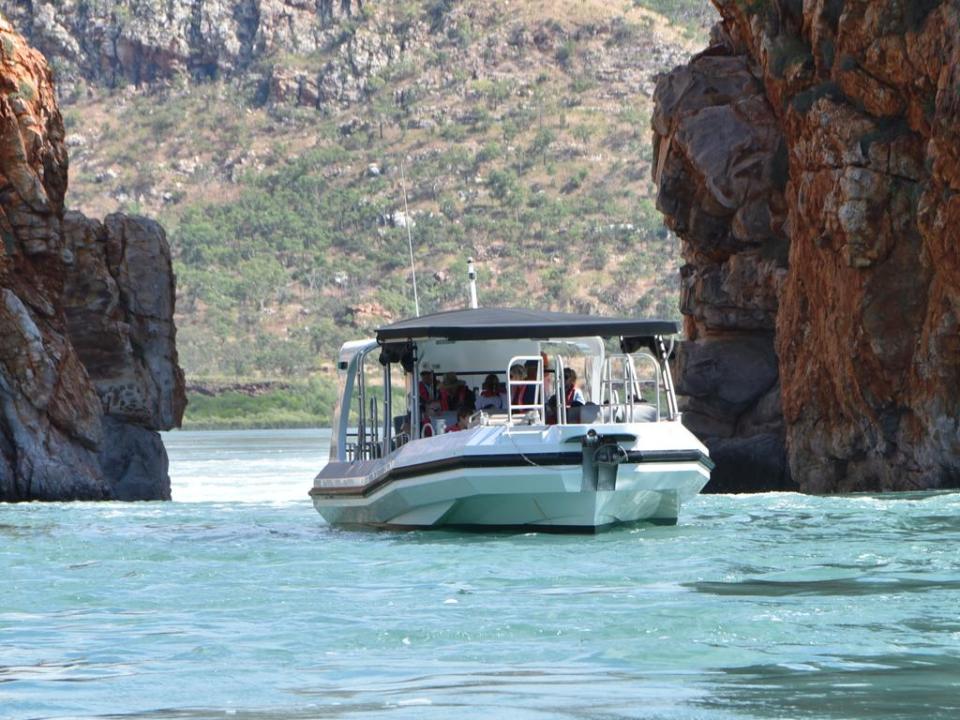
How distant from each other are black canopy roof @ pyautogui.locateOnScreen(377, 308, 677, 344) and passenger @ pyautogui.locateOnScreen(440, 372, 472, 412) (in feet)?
3.97

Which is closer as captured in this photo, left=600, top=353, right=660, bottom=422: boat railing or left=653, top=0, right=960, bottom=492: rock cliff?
left=600, top=353, right=660, bottom=422: boat railing

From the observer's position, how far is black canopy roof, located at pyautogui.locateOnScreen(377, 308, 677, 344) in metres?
25.8

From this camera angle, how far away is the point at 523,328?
2600 cm

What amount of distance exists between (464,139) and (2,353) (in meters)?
138

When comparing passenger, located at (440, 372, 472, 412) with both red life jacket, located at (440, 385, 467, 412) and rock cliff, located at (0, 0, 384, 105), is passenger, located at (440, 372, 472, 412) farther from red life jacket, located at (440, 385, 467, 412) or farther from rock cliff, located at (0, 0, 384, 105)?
rock cliff, located at (0, 0, 384, 105)

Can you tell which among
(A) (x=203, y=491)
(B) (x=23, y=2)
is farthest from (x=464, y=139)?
(A) (x=203, y=491)

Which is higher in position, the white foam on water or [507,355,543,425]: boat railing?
[507,355,543,425]: boat railing

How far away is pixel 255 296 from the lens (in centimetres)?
16188

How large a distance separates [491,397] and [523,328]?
4.21 ft

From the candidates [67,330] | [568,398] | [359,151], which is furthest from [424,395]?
[359,151]

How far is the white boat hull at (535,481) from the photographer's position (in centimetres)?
2469

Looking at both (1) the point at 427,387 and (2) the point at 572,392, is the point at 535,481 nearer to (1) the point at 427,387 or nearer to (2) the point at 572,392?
(2) the point at 572,392

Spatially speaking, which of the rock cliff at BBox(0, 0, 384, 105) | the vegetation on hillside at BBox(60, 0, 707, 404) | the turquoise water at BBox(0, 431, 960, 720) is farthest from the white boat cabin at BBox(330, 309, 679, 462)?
the rock cliff at BBox(0, 0, 384, 105)

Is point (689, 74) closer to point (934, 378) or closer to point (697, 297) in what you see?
point (697, 297)
